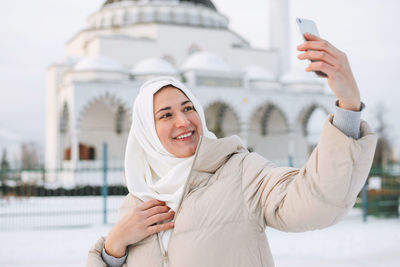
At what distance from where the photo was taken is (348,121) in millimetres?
897

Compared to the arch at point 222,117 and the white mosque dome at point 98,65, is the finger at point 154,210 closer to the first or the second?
the white mosque dome at point 98,65

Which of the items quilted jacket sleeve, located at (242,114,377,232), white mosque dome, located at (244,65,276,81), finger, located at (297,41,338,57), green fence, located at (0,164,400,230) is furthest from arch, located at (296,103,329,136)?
finger, located at (297,41,338,57)

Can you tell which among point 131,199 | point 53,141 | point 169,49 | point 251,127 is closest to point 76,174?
point 53,141

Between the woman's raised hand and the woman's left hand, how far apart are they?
590 millimetres

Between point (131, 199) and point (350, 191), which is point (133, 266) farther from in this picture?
point (350, 191)

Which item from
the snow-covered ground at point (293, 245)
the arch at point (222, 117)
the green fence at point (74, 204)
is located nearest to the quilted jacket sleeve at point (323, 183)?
the snow-covered ground at point (293, 245)

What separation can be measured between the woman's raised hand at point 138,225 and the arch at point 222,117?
17256mm

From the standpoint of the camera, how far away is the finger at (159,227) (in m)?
1.17

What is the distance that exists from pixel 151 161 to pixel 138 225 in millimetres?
249

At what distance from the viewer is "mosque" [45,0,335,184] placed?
16875 mm

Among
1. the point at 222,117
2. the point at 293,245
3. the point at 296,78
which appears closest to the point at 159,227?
Answer: the point at 293,245

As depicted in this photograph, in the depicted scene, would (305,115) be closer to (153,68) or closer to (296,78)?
(296,78)

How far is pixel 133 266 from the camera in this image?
4.00 ft

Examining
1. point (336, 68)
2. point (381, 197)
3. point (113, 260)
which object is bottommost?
point (381, 197)
